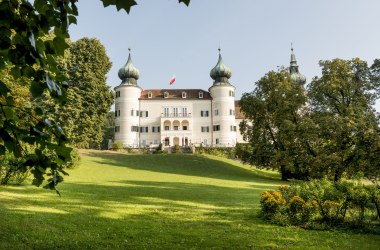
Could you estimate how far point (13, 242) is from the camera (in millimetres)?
8258

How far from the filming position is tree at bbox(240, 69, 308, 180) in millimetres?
33906

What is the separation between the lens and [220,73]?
68.5 meters

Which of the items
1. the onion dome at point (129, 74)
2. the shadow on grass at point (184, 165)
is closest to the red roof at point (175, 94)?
the onion dome at point (129, 74)

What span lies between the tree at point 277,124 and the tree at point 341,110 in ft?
8.58

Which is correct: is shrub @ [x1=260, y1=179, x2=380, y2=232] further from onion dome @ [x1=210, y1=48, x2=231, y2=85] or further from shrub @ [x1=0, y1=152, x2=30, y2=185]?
onion dome @ [x1=210, y1=48, x2=231, y2=85]

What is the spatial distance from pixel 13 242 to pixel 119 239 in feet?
8.12

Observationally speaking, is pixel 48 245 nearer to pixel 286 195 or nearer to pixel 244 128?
pixel 286 195

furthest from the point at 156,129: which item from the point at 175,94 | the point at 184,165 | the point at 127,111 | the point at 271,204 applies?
the point at 271,204

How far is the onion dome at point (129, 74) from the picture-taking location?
224 feet

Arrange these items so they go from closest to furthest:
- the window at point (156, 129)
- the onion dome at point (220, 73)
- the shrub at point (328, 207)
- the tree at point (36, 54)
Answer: the tree at point (36, 54) < the shrub at point (328, 207) < the onion dome at point (220, 73) < the window at point (156, 129)

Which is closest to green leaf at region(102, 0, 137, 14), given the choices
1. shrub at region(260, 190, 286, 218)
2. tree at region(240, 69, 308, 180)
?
shrub at region(260, 190, 286, 218)

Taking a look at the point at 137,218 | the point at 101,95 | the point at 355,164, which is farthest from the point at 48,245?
the point at 101,95

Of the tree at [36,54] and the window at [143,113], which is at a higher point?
the window at [143,113]

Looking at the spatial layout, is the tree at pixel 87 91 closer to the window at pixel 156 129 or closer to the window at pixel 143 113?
the window at pixel 143 113
